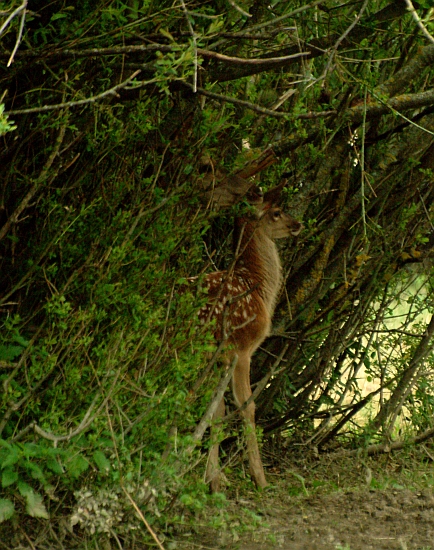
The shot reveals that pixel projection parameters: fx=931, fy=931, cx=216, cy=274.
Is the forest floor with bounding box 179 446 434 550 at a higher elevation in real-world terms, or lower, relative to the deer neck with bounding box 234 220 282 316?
lower

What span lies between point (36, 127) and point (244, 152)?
1.75m

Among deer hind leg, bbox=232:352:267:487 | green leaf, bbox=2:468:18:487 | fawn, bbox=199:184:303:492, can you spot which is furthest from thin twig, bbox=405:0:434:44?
deer hind leg, bbox=232:352:267:487

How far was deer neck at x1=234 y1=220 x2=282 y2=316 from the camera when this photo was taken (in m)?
5.81

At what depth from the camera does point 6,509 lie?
3.67m

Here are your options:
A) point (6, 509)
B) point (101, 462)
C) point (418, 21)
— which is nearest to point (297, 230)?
point (101, 462)

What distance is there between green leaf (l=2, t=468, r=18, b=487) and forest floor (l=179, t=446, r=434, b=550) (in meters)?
0.84

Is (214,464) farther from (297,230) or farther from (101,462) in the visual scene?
(297,230)

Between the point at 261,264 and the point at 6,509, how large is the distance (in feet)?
8.86

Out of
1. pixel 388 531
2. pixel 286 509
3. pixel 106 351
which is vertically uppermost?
pixel 106 351

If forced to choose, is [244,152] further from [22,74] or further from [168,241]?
[22,74]

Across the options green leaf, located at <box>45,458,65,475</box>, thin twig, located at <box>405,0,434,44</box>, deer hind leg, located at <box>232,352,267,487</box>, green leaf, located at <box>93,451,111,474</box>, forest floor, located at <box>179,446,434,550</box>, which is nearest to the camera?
thin twig, located at <box>405,0,434,44</box>

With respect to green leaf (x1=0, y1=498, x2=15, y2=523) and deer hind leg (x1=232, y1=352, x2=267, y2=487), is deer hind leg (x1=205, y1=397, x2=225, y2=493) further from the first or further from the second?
green leaf (x1=0, y1=498, x2=15, y2=523)

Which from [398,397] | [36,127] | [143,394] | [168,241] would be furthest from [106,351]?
[398,397]

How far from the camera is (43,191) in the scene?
13.2 ft
